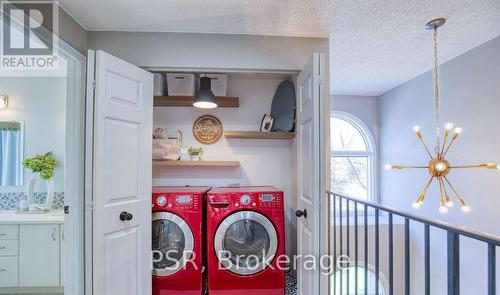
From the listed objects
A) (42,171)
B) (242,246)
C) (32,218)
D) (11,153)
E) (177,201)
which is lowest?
(242,246)

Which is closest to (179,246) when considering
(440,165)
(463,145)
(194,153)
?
(194,153)

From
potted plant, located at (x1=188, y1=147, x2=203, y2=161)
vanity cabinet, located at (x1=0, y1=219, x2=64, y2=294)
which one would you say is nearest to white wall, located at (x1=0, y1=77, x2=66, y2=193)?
vanity cabinet, located at (x1=0, y1=219, x2=64, y2=294)

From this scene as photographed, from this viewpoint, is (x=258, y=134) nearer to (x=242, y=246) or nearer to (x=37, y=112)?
(x=242, y=246)

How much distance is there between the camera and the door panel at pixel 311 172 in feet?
5.49

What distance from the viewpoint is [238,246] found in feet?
7.02

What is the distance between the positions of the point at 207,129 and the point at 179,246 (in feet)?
4.19

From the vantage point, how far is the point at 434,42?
239 cm

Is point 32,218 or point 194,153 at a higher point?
point 194,153

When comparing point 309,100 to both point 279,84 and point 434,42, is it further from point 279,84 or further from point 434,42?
point 434,42

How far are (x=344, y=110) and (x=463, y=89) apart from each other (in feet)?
5.65

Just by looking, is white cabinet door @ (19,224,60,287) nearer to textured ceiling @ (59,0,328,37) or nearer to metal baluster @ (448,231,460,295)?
textured ceiling @ (59,0,328,37)

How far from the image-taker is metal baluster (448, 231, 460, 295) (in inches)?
33.2

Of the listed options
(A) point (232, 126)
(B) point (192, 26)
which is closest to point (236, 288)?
(A) point (232, 126)

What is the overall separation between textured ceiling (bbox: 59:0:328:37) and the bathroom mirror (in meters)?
1.76
